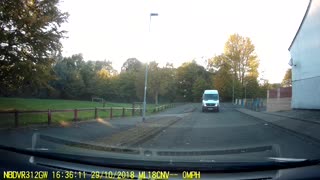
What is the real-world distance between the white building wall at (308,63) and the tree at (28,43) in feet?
76.4

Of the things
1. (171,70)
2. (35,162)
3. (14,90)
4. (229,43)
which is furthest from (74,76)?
(171,70)

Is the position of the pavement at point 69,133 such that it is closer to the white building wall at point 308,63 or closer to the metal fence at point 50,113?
the metal fence at point 50,113

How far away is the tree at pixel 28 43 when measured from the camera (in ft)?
60.6

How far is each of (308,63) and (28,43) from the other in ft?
91.3

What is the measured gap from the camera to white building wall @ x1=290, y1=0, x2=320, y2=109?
117 ft

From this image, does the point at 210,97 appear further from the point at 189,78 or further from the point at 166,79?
the point at 189,78

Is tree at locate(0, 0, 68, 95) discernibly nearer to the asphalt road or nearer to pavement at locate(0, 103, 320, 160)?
pavement at locate(0, 103, 320, 160)

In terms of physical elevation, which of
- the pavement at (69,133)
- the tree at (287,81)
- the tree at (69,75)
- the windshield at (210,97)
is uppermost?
the tree at (287,81)

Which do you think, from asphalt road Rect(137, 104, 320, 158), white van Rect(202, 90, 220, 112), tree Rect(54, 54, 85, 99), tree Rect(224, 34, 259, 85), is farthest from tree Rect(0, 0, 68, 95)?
white van Rect(202, 90, 220, 112)

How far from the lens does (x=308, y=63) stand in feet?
127

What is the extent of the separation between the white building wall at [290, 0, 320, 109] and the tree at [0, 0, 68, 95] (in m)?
23.3

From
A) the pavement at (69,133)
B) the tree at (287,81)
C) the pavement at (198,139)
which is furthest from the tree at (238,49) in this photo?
the tree at (287,81)

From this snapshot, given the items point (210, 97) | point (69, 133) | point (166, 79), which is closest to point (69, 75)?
point (69, 133)

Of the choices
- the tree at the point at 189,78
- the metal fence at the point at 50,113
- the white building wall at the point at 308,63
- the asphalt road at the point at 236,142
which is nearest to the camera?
the asphalt road at the point at 236,142
